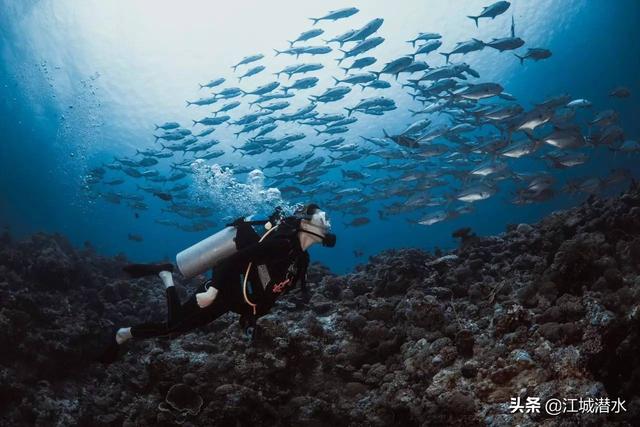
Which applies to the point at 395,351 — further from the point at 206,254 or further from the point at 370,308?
the point at 206,254

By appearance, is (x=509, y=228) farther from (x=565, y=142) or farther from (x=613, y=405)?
(x=613, y=405)

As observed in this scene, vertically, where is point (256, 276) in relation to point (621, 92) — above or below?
above

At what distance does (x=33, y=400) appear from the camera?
668 cm

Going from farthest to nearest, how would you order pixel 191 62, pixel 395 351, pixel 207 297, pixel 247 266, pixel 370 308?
pixel 191 62 → pixel 370 308 → pixel 395 351 → pixel 207 297 → pixel 247 266

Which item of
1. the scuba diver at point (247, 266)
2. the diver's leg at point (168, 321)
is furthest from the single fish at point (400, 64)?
the diver's leg at point (168, 321)

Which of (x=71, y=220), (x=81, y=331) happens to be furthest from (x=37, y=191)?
(x=81, y=331)

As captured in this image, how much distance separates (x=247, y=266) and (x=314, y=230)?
78 centimetres

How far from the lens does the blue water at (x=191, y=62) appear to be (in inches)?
1161

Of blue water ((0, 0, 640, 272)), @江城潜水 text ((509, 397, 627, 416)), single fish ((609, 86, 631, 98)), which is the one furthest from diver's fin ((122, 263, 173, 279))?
blue water ((0, 0, 640, 272))

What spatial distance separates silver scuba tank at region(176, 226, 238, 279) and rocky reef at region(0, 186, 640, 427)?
163 cm

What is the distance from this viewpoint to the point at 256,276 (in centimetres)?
427

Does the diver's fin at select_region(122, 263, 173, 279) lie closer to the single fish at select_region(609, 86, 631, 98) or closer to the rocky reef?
the rocky reef

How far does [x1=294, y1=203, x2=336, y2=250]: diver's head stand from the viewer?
4.30 meters

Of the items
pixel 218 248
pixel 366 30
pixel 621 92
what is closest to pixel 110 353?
pixel 218 248
